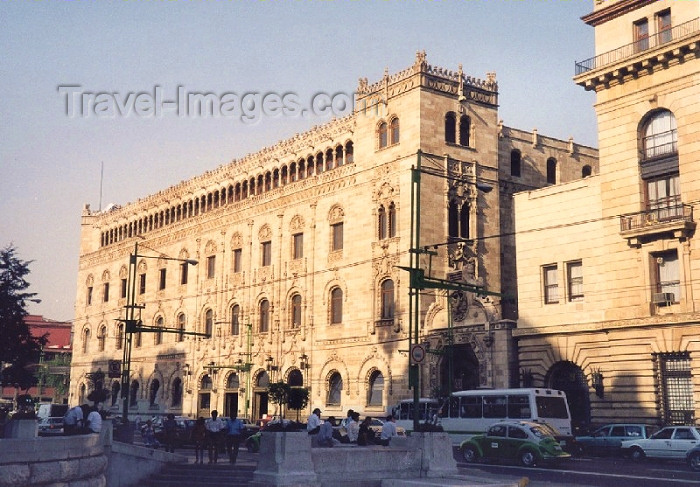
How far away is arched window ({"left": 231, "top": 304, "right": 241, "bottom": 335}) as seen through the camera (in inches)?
2357

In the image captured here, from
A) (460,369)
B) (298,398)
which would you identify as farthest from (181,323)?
(460,369)

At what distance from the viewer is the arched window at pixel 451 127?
1930 inches

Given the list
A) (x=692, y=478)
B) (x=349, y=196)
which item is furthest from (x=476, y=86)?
(x=692, y=478)

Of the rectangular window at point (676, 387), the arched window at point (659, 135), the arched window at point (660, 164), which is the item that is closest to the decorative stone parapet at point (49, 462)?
the rectangular window at point (676, 387)

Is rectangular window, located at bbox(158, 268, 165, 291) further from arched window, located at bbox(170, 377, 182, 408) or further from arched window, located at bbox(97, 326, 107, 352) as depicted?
arched window, located at bbox(97, 326, 107, 352)

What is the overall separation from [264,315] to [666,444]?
3193cm

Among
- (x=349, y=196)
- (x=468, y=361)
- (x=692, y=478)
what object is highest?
(x=349, y=196)

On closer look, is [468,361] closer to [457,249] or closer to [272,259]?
[457,249]

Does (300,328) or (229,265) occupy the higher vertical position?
(229,265)

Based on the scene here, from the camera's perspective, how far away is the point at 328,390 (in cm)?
5106

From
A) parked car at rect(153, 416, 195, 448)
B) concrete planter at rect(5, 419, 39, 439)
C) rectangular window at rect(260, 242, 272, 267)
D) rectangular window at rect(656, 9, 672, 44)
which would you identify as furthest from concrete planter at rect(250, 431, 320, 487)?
rectangular window at rect(260, 242, 272, 267)

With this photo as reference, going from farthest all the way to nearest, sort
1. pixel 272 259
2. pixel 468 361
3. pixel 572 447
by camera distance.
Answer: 1. pixel 272 259
2. pixel 468 361
3. pixel 572 447

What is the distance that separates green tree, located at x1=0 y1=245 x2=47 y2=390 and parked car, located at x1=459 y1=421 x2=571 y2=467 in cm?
2650

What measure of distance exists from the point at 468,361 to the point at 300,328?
13046 millimetres
